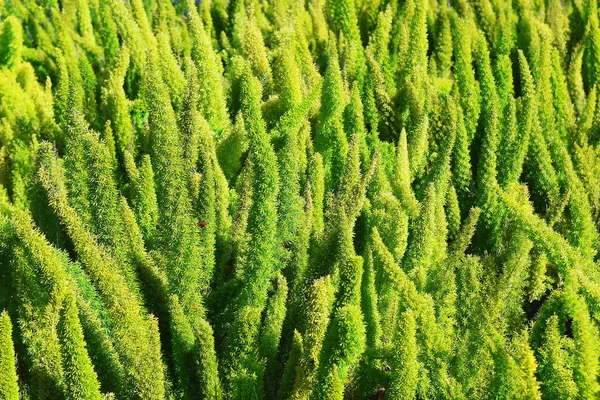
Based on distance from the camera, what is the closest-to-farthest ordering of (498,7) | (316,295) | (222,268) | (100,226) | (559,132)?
(316,295) < (100,226) < (222,268) < (559,132) < (498,7)

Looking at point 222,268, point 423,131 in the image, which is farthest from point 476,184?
point 222,268

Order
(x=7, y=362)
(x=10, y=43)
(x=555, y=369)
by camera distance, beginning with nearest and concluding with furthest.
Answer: (x=7, y=362), (x=555, y=369), (x=10, y=43)

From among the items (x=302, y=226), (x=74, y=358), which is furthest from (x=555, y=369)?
(x=74, y=358)

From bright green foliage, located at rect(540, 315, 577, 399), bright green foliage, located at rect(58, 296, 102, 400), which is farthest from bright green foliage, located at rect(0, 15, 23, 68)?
bright green foliage, located at rect(540, 315, 577, 399)

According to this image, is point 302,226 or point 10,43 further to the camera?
point 10,43

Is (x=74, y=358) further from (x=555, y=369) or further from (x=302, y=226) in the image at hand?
(x=555, y=369)

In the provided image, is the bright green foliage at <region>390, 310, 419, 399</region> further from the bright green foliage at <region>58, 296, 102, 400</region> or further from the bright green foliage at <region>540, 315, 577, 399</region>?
the bright green foliage at <region>58, 296, 102, 400</region>

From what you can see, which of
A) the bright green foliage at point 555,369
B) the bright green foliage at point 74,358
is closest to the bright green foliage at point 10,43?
the bright green foliage at point 74,358

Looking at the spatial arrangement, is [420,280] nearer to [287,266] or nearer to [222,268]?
[287,266]
